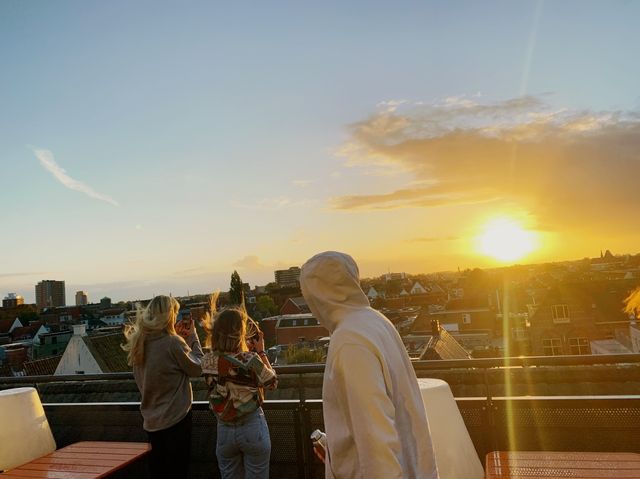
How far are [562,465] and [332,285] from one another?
1.90m

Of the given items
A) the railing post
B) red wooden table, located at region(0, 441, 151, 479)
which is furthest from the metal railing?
red wooden table, located at region(0, 441, 151, 479)

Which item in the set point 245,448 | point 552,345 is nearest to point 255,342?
point 245,448

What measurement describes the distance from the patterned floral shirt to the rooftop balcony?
1.64 feet

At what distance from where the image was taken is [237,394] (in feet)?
10.3

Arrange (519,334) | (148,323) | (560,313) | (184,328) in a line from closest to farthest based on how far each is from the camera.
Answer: (148,323) < (184,328) < (560,313) < (519,334)

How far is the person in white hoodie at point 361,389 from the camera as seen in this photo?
1.57 m

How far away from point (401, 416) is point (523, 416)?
170cm

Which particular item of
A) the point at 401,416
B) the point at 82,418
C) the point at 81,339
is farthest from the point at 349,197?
the point at 401,416

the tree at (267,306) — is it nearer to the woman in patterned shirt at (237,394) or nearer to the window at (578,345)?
the window at (578,345)

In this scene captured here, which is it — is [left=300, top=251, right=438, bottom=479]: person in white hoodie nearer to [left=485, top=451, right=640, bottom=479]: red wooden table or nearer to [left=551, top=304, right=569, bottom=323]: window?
[left=485, top=451, right=640, bottom=479]: red wooden table

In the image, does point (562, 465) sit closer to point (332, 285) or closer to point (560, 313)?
point (332, 285)

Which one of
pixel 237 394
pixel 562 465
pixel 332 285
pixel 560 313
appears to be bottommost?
pixel 560 313

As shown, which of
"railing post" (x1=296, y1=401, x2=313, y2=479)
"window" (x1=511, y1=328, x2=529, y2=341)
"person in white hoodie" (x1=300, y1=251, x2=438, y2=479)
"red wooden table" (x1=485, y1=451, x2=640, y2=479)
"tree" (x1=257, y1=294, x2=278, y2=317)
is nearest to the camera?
"person in white hoodie" (x1=300, y1=251, x2=438, y2=479)

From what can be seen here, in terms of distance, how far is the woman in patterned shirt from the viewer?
3127mm
